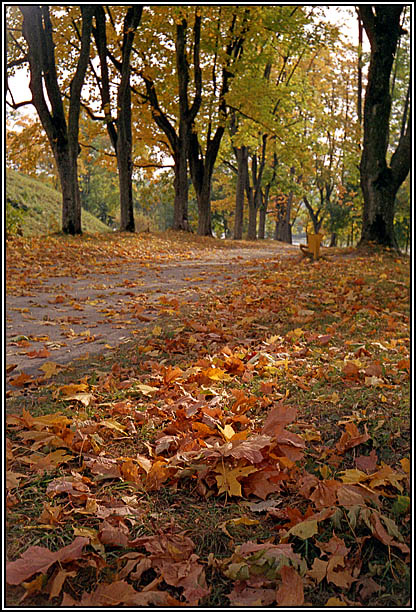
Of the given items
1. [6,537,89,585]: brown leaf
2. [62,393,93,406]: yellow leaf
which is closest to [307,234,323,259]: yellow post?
[62,393,93,406]: yellow leaf

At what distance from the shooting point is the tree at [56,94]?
12.1 meters

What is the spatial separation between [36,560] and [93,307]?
4.70m

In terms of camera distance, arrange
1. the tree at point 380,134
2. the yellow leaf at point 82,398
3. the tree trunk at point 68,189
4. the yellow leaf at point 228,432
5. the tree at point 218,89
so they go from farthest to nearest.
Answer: the tree at point 218,89 → the tree trunk at point 68,189 → the tree at point 380,134 → the yellow leaf at point 82,398 → the yellow leaf at point 228,432

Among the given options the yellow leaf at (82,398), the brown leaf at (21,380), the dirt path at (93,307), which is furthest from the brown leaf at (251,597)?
the dirt path at (93,307)

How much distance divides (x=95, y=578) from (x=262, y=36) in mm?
18061

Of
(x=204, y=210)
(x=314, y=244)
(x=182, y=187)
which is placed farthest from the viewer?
(x=204, y=210)

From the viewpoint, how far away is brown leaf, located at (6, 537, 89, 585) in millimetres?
1704

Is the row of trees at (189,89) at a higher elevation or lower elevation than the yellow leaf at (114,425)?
higher

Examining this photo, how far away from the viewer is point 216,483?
2.27 metres

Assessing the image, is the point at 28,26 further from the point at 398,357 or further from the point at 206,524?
the point at 206,524

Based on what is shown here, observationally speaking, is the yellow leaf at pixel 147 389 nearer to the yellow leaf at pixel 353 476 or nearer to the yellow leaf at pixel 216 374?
the yellow leaf at pixel 216 374

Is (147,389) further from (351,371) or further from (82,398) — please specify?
(351,371)

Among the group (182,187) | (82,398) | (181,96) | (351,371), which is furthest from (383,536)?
(182,187)

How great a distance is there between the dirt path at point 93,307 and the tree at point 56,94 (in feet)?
13.2
